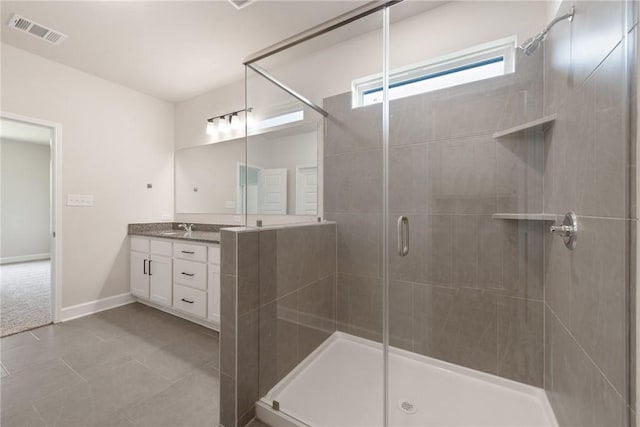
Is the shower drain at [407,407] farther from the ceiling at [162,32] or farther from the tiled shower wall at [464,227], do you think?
the ceiling at [162,32]

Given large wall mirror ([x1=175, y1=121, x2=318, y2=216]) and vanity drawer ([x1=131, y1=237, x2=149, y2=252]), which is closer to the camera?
large wall mirror ([x1=175, y1=121, x2=318, y2=216])

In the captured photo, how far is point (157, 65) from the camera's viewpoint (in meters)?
2.64

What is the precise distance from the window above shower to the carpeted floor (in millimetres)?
3766

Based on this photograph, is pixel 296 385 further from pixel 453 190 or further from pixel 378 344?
pixel 453 190

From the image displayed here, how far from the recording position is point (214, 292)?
2320mm

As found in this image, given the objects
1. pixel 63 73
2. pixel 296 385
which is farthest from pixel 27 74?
pixel 296 385

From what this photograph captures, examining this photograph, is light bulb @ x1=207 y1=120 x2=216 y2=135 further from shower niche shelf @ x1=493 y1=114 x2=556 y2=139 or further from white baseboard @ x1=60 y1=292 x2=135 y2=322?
shower niche shelf @ x1=493 y1=114 x2=556 y2=139

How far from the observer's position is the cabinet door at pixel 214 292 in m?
2.30

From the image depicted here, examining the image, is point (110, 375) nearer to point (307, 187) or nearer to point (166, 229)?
point (307, 187)

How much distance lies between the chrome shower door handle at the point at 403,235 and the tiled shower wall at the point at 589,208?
0.70 m

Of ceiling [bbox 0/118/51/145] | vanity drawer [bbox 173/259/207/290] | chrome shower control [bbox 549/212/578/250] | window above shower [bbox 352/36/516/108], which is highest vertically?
ceiling [bbox 0/118/51/145]

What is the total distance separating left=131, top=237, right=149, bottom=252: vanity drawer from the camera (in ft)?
9.70

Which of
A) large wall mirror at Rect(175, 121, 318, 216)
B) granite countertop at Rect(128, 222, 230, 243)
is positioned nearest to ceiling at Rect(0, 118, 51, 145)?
granite countertop at Rect(128, 222, 230, 243)

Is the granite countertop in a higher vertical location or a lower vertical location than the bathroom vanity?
higher
